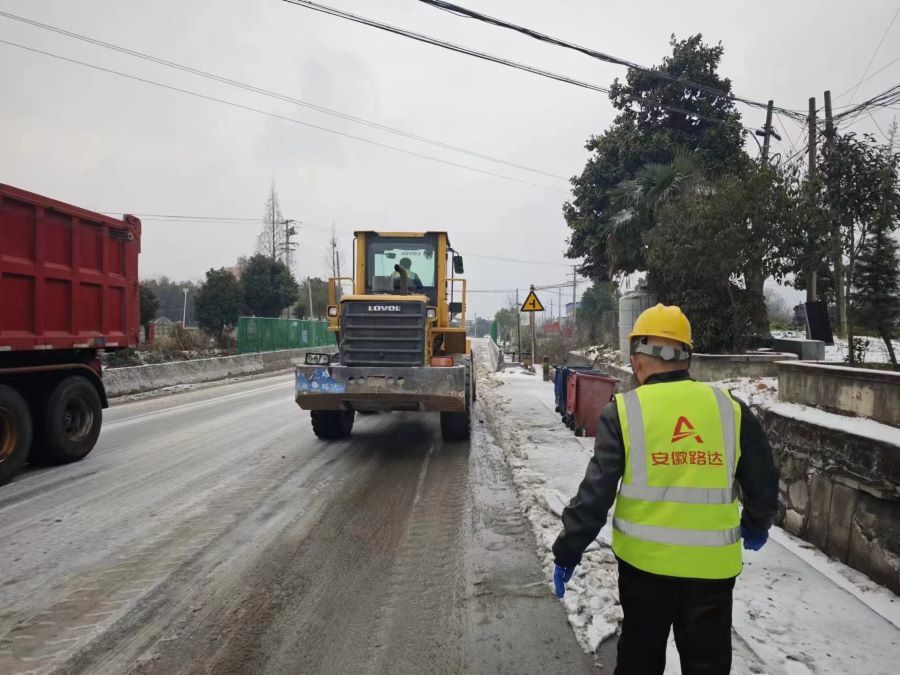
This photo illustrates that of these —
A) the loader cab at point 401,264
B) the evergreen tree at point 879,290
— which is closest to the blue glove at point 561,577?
the loader cab at point 401,264

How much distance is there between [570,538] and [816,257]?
35.7ft

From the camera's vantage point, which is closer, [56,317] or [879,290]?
[56,317]

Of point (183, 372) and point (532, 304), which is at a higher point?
point (532, 304)

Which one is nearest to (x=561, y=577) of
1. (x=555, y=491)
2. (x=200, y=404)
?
(x=555, y=491)

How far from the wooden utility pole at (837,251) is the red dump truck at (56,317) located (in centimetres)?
1203

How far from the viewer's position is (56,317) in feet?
23.0

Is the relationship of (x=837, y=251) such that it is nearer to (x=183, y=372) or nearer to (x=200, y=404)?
(x=200, y=404)

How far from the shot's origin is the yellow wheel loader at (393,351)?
25.0 ft

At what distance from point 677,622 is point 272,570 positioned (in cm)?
293

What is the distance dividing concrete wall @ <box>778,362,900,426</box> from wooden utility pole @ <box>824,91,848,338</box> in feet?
21.7

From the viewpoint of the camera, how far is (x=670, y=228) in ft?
39.9

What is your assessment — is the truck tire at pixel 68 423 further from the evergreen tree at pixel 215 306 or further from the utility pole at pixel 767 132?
the evergreen tree at pixel 215 306

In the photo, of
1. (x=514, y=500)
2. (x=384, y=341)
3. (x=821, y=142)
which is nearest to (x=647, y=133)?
(x=821, y=142)

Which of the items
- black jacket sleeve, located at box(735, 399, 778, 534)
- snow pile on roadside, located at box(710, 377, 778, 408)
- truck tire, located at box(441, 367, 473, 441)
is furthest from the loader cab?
black jacket sleeve, located at box(735, 399, 778, 534)
